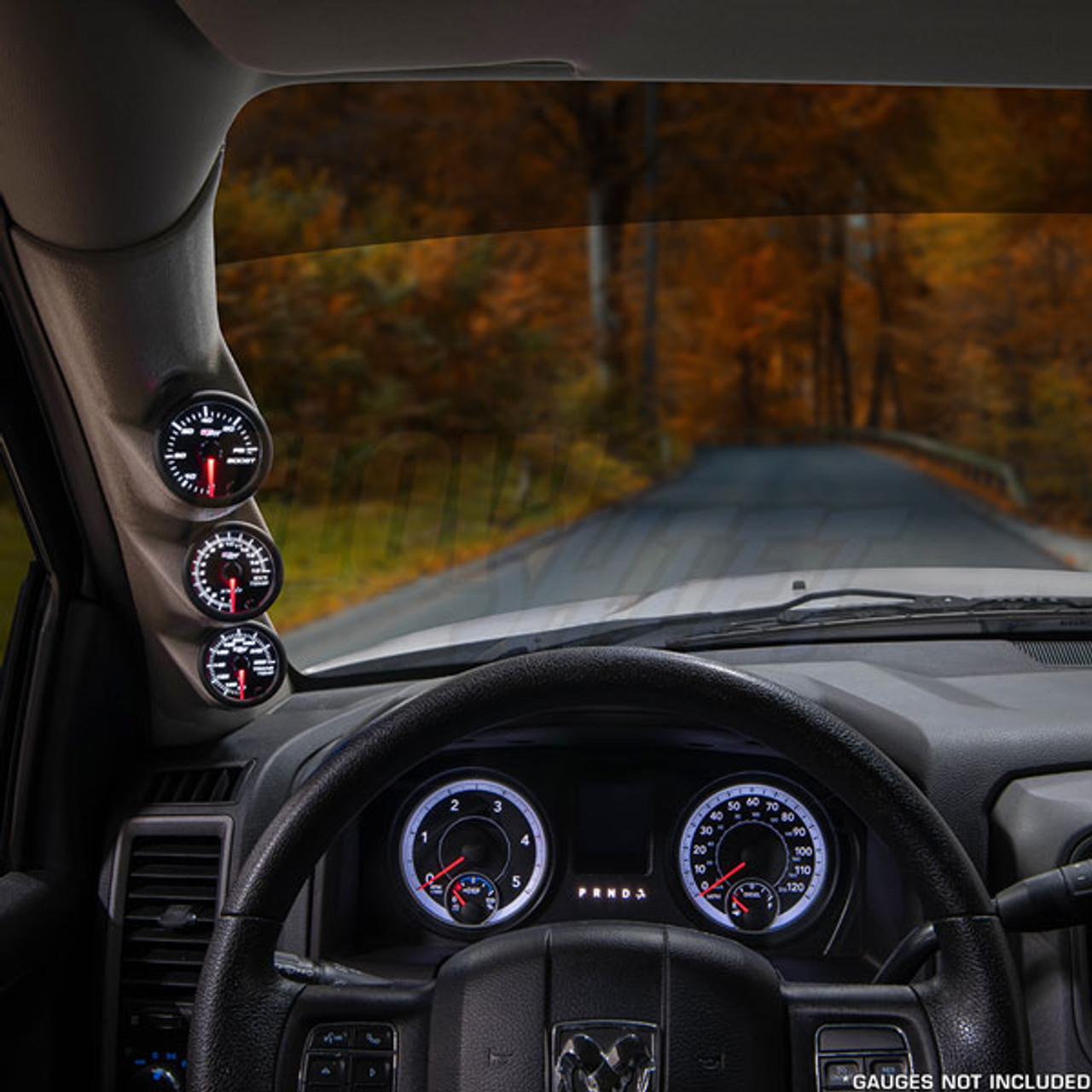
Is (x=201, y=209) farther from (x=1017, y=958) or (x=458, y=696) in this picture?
(x=1017, y=958)

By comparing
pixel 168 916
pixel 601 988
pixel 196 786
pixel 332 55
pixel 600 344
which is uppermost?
pixel 600 344

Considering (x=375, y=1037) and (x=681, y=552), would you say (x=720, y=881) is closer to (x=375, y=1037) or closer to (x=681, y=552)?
(x=375, y=1037)

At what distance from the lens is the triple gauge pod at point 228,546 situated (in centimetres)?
320

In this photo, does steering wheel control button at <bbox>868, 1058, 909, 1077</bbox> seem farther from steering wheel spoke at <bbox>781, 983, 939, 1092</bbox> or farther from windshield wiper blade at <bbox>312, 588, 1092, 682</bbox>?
windshield wiper blade at <bbox>312, 588, 1092, 682</bbox>

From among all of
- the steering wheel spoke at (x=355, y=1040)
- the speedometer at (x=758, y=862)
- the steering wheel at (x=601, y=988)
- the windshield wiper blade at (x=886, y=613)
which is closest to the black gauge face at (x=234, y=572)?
the windshield wiper blade at (x=886, y=613)

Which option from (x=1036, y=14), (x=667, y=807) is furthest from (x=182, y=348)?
(x=1036, y=14)

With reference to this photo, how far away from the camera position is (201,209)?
10.3 ft

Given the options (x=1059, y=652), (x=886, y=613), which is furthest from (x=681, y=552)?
(x=1059, y=652)

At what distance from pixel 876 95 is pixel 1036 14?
148cm

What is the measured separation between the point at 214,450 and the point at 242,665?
0.53m

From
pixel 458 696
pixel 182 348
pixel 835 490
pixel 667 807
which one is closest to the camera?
pixel 458 696

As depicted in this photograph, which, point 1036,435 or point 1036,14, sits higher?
point 1036,435

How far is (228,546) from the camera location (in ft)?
10.8

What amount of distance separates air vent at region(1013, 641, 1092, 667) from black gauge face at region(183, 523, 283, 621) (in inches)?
72.1
